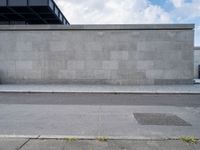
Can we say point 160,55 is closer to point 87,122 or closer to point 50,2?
point 87,122

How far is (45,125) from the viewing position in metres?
5.65

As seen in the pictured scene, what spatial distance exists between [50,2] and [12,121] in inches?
681

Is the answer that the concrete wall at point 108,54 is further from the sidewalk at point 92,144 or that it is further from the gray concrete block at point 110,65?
the sidewalk at point 92,144

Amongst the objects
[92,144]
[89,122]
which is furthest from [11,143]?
[89,122]

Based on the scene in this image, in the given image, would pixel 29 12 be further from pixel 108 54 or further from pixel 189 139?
pixel 189 139

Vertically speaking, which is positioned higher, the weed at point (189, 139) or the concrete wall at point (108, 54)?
the concrete wall at point (108, 54)

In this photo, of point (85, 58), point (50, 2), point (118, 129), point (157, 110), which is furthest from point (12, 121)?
point (50, 2)

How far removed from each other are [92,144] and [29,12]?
2098 cm

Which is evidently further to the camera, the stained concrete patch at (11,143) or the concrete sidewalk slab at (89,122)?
the concrete sidewalk slab at (89,122)

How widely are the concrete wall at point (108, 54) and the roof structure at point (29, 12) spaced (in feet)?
20.1

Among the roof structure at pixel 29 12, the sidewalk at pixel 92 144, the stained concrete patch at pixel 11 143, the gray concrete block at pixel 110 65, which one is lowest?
the sidewalk at pixel 92 144

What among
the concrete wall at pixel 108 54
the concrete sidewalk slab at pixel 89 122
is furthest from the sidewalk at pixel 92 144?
the concrete wall at pixel 108 54

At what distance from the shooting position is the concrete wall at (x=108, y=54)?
48.6 feet

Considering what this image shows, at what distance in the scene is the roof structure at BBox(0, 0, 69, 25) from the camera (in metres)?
20.2
